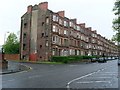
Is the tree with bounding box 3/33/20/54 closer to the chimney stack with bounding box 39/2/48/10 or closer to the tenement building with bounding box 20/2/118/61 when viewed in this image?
the tenement building with bounding box 20/2/118/61

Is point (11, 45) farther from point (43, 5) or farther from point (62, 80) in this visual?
point (62, 80)

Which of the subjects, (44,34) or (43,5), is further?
(43,5)

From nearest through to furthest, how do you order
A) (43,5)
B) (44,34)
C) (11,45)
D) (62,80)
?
(62,80), (44,34), (43,5), (11,45)

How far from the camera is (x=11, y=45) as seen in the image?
365 feet

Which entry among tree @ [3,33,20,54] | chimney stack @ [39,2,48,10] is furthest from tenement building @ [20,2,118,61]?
tree @ [3,33,20,54]

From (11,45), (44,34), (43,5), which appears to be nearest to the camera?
(44,34)

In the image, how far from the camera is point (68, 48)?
82.4 metres

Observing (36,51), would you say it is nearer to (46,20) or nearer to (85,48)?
(46,20)

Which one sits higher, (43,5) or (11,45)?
(43,5)

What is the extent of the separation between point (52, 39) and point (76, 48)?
21.6 meters

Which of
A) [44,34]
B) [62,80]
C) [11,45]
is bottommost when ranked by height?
[62,80]

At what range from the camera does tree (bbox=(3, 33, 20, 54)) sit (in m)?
107

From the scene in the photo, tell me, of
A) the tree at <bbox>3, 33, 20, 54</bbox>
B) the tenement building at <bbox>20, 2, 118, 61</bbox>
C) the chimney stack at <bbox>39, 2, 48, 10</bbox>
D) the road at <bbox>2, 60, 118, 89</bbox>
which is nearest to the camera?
the road at <bbox>2, 60, 118, 89</bbox>

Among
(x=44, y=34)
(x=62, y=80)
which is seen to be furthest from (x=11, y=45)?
(x=62, y=80)
